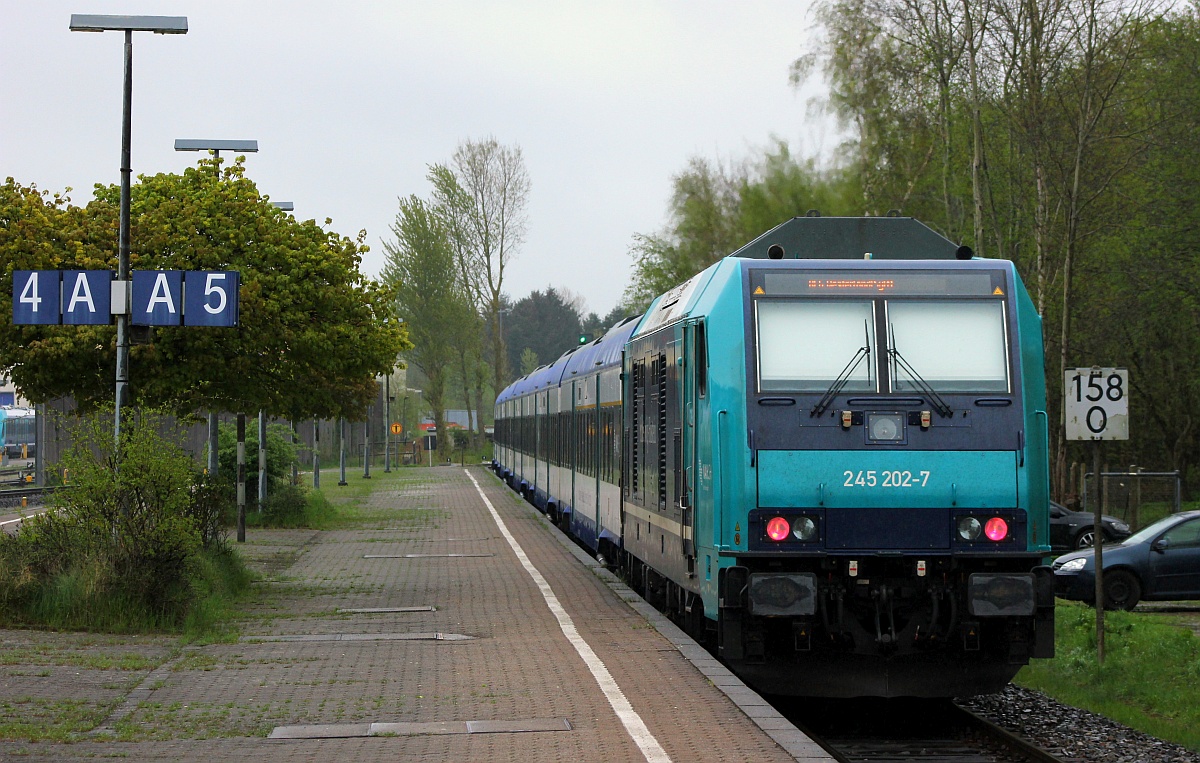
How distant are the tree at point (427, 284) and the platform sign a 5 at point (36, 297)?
61.8 meters

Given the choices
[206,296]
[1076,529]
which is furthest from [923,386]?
[1076,529]

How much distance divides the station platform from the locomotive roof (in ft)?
10.5

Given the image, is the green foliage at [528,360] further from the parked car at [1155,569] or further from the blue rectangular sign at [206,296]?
the blue rectangular sign at [206,296]

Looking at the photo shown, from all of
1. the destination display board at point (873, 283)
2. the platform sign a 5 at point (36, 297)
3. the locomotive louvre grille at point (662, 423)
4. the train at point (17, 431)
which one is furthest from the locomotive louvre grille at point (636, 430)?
the train at point (17, 431)

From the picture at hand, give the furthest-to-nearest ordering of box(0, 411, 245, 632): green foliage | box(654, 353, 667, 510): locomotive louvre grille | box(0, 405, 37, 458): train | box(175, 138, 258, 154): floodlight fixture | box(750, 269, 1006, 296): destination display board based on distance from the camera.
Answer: box(0, 405, 37, 458): train
box(175, 138, 258, 154): floodlight fixture
box(0, 411, 245, 632): green foliage
box(654, 353, 667, 510): locomotive louvre grille
box(750, 269, 1006, 296): destination display board

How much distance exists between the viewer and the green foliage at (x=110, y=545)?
13.6 metres

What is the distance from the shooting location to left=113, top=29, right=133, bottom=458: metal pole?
15.9 meters

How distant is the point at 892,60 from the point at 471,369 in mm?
46943

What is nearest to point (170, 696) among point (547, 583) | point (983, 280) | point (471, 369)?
point (983, 280)

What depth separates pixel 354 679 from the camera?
10969 mm

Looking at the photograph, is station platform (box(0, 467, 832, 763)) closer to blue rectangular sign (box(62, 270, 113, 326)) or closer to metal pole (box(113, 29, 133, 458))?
metal pole (box(113, 29, 133, 458))

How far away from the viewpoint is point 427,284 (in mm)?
78500

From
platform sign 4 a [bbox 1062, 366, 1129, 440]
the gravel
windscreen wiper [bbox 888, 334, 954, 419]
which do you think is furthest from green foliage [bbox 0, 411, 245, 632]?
platform sign 4 a [bbox 1062, 366, 1129, 440]

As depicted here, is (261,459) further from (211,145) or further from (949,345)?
(949,345)
